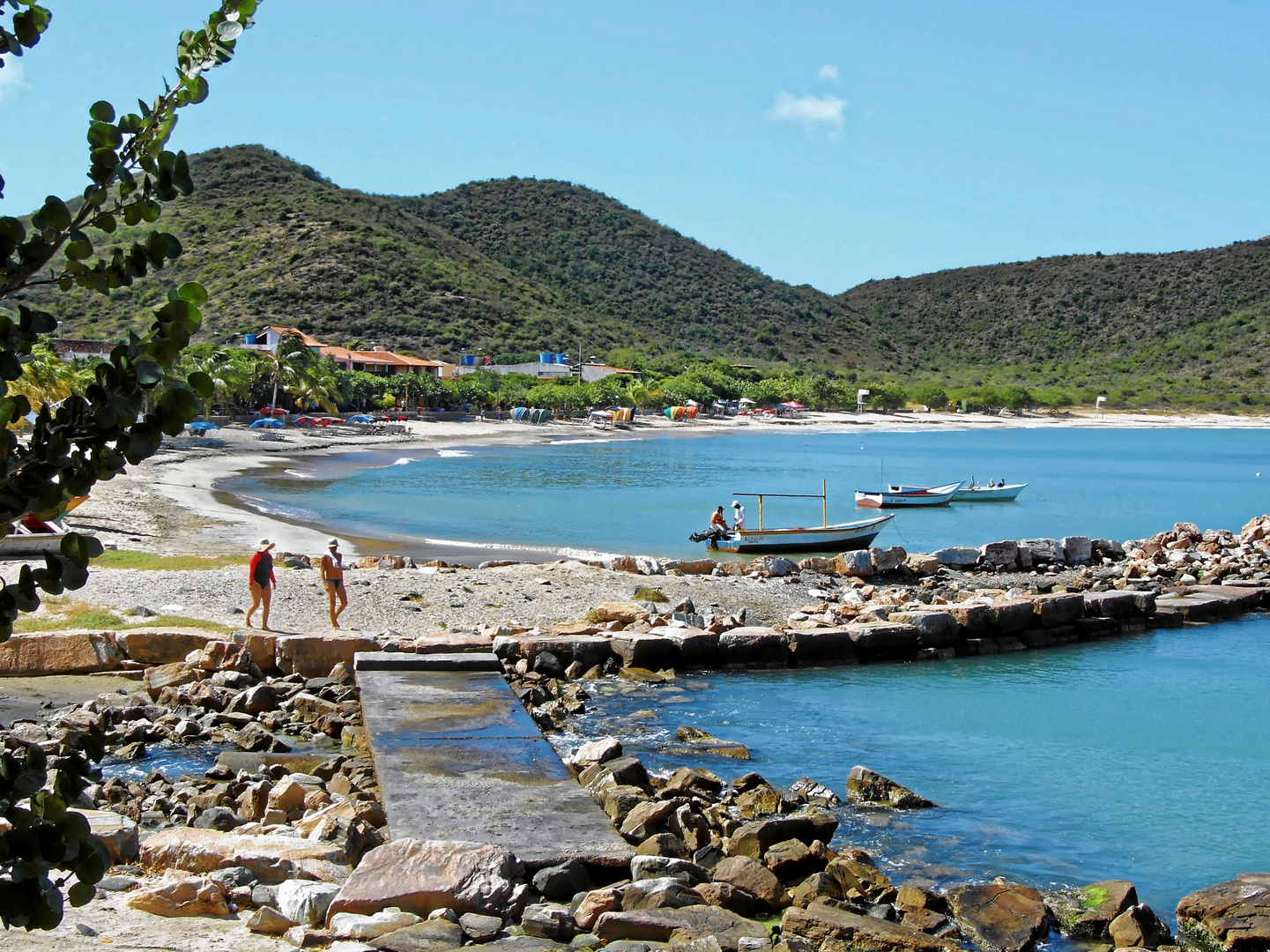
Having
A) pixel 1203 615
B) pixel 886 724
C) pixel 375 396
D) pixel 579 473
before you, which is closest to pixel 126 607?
pixel 886 724

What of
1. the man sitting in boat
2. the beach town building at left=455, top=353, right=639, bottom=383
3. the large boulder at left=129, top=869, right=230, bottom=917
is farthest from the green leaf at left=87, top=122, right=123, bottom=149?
the beach town building at left=455, top=353, right=639, bottom=383

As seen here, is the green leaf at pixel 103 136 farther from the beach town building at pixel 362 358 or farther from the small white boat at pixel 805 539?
the beach town building at pixel 362 358

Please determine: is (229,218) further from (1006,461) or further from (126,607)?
(126,607)

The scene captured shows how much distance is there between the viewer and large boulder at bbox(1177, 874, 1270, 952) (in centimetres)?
823

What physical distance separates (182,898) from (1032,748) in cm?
1095

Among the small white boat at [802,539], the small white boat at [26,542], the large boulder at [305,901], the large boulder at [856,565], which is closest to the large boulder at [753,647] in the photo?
the large boulder at [856,565]

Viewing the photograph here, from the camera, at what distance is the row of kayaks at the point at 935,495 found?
44.5 metres

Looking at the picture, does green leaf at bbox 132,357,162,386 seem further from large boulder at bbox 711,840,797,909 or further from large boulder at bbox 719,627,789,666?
large boulder at bbox 719,627,789,666

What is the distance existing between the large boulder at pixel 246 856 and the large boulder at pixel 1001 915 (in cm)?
449

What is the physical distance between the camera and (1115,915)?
27.8 ft

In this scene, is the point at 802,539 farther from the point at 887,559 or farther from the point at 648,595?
the point at 648,595

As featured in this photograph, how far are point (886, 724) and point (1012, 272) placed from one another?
17414 cm

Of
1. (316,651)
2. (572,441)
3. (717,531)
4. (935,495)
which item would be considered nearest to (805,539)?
(717,531)

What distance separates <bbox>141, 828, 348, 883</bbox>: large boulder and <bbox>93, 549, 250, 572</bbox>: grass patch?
44.1 ft
